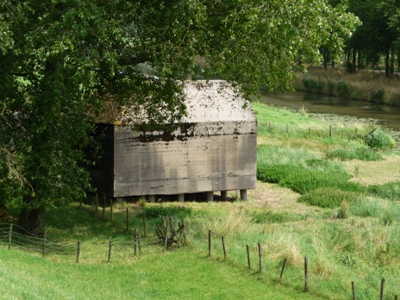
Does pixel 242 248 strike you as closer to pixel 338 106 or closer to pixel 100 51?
pixel 100 51

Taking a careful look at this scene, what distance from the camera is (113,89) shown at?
26969 mm

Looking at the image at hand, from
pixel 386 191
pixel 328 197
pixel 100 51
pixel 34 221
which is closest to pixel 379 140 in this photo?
pixel 386 191

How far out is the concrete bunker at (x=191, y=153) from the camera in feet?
100

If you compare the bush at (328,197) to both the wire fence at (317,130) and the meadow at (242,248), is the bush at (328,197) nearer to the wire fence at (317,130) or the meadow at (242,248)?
the meadow at (242,248)

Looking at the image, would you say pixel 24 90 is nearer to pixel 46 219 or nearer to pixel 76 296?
pixel 46 219

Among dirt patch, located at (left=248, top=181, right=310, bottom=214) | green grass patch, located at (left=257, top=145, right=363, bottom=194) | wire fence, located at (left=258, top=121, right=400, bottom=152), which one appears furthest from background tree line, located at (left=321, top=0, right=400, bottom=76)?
dirt patch, located at (left=248, top=181, right=310, bottom=214)

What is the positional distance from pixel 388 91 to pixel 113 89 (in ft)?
167

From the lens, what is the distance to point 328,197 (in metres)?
33.2

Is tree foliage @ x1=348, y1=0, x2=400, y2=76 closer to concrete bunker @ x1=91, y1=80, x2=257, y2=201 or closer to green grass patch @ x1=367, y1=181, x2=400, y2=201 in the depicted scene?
green grass patch @ x1=367, y1=181, x2=400, y2=201

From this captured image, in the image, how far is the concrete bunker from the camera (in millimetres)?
30500

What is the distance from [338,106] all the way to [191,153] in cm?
4077

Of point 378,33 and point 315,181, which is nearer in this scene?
point 315,181

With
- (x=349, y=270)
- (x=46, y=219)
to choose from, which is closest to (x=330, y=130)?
(x=46, y=219)

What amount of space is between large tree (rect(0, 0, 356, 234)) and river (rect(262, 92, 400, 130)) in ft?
116
